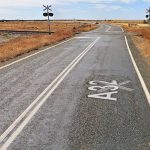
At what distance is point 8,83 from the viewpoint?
13438 millimetres

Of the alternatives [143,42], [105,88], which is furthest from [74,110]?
[143,42]

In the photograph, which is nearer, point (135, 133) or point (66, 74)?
point (135, 133)

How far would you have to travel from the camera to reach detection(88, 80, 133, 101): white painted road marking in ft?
37.2

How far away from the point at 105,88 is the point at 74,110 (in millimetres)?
3071

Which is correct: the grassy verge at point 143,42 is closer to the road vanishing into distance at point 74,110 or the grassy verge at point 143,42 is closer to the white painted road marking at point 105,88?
the road vanishing into distance at point 74,110

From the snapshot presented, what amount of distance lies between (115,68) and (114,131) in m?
10.1

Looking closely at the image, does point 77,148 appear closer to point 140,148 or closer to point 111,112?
point 140,148

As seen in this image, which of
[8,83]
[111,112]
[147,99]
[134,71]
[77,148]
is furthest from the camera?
[134,71]

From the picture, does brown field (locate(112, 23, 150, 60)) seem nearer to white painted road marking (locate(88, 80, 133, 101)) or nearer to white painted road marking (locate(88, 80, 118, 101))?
white painted road marking (locate(88, 80, 133, 101))

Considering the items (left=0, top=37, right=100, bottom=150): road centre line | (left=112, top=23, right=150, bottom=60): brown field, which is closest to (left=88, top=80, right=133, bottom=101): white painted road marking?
(left=0, top=37, right=100, bottom=150): road centre line

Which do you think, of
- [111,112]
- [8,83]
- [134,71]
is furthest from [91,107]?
[134,71]

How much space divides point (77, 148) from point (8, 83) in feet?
22.9

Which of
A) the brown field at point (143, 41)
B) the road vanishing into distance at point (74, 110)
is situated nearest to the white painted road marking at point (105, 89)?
the road vanishing into distance at point (74, 110)

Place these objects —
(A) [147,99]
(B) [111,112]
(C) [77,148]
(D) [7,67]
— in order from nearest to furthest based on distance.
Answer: (C) [77,148] → (B) [111,112] → (A) [147,99] → (D) [7,67]
